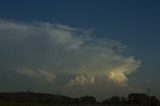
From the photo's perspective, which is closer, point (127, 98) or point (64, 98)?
point (64, 98)

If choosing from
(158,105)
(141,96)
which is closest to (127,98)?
(141,96)

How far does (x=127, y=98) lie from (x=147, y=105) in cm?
2359

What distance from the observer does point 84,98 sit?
152375 millimetres

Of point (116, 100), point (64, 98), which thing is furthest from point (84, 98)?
point (64, 98)

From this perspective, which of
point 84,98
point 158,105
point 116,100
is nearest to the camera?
point 158,105

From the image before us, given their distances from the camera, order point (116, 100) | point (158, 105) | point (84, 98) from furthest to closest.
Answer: point (84, 98) < point (116, 100) < point (158, 105)

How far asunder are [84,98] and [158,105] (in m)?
39.9

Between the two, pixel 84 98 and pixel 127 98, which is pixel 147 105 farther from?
pixel 84 98

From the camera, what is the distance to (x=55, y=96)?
12231 centimetres

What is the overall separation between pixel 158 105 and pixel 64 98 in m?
30.0

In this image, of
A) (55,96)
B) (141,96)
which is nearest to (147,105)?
(141,96)

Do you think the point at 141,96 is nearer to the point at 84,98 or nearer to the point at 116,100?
the point at 116,100

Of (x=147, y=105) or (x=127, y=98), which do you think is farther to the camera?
(x=127, y=98)

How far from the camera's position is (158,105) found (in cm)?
11969
